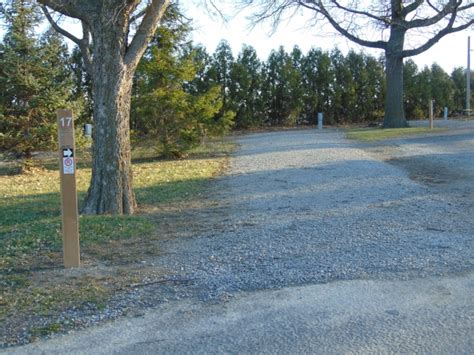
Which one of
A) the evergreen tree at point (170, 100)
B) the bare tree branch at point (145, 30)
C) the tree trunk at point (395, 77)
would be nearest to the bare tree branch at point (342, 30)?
the tree trunk at point (395, 77)

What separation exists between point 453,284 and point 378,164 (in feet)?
32.1

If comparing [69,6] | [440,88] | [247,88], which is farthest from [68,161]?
[440,88]

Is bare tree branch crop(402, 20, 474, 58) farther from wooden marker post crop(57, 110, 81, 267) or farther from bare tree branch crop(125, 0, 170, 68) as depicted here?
wooden marker post crop(57, 110, 81, 267)

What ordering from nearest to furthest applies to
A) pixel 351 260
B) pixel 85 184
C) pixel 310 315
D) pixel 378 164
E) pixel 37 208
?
pixel 310 315
pixel 351 260
pixel 37 208
pixel 85 184
pixel 378 164

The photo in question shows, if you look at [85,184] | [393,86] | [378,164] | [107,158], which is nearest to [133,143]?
[85,184]

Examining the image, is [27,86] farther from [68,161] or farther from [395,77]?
[395,77]

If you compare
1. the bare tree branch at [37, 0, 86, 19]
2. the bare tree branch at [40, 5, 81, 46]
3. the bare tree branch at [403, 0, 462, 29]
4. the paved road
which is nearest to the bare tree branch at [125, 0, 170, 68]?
the bare tree branch at [37, 0, 86, 19]

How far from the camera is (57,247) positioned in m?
6.79

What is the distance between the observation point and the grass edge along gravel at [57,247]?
4.88 m

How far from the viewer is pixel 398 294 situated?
4898 mm

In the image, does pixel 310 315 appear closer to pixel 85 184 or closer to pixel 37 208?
pixel 37 208

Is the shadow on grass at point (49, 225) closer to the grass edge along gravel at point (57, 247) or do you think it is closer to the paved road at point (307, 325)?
the grass edge along gravel at point (57, 247)

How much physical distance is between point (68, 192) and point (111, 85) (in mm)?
3057

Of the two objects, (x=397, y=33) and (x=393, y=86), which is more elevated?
(x=397, y=33)
